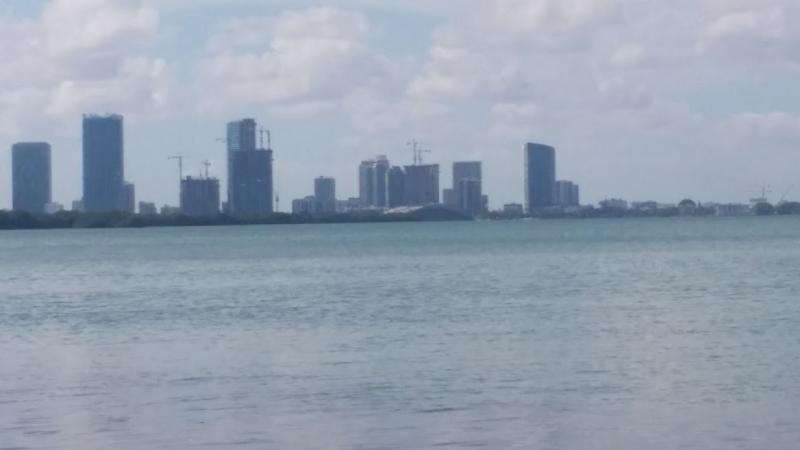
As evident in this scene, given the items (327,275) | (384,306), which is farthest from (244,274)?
(384,306)

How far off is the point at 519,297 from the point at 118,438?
31115 millimetres

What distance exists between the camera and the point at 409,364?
30.4 m

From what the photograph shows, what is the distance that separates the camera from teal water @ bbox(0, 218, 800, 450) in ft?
72.4

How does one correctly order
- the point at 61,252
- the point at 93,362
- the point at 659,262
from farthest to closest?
the point at 61,252, the point at 659,262, the point at 93,362

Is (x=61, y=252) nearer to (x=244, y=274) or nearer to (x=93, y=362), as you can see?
(x=244, y=274)

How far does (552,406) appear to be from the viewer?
24188 millimetres

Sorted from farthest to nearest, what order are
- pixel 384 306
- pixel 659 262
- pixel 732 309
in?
pixel 659 262 → pixel 384 306 → pixel 732 309

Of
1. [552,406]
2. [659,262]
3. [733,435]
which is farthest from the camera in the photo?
[659,262]

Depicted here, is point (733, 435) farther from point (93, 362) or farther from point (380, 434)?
point (93, 362)

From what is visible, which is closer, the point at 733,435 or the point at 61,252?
the point at 733,435

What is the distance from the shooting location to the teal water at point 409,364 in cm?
2208

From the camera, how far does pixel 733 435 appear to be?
21.4 meters

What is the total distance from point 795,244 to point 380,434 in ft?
319

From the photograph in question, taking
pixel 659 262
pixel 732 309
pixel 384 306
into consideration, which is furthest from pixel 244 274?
pixel 732 309
